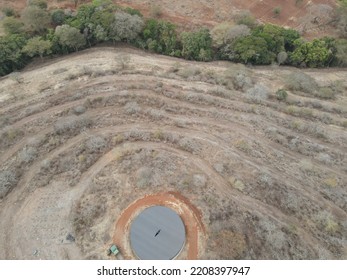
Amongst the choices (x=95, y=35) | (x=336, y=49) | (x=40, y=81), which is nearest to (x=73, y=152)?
(x=40, y=81)

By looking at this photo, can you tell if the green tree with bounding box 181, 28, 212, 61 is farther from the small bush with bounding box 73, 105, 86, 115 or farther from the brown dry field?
the small bush with bounding box 73, 105, 86, 115

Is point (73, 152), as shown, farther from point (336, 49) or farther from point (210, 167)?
point (336, 49)

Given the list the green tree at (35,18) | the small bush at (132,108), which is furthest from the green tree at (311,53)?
the green tree at (35,18)

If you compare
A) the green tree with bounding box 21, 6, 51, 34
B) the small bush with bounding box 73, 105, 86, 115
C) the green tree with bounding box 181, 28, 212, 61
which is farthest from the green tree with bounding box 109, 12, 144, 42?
the small bush with bounding box 73, 105, 86, 115

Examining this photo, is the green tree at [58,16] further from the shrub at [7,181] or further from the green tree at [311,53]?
the green tree at [311,53]

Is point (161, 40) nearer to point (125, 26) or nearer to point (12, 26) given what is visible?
point (125, 26)
